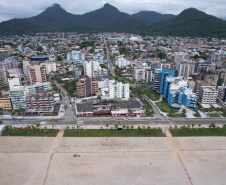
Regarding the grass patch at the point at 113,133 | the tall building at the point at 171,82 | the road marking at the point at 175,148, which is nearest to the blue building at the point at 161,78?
the tall building at the point at 171,82

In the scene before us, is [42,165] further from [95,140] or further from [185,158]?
[185,158]

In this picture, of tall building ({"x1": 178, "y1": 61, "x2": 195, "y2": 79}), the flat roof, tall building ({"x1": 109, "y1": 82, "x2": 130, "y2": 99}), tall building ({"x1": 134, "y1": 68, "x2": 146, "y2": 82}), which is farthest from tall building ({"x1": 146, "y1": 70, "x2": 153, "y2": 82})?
the flat roof

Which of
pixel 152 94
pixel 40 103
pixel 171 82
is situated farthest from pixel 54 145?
pixel 171 82

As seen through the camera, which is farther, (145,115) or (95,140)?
(145,115)

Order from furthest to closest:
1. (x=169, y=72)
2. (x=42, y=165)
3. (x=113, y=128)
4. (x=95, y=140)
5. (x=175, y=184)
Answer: (x=169, y=72) < (x=113, y=128) < (x=95, y=140) < (x=42, y=165) < (x=175, y=184)

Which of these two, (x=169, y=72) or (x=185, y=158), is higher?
(x=169, y=72)

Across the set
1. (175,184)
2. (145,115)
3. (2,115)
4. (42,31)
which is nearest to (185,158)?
(175,184)

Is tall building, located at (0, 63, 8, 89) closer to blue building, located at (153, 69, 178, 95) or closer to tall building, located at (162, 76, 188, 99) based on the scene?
blue building, located at (153, 69, 178, 95)

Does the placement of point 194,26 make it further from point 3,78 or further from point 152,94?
point 3,78
